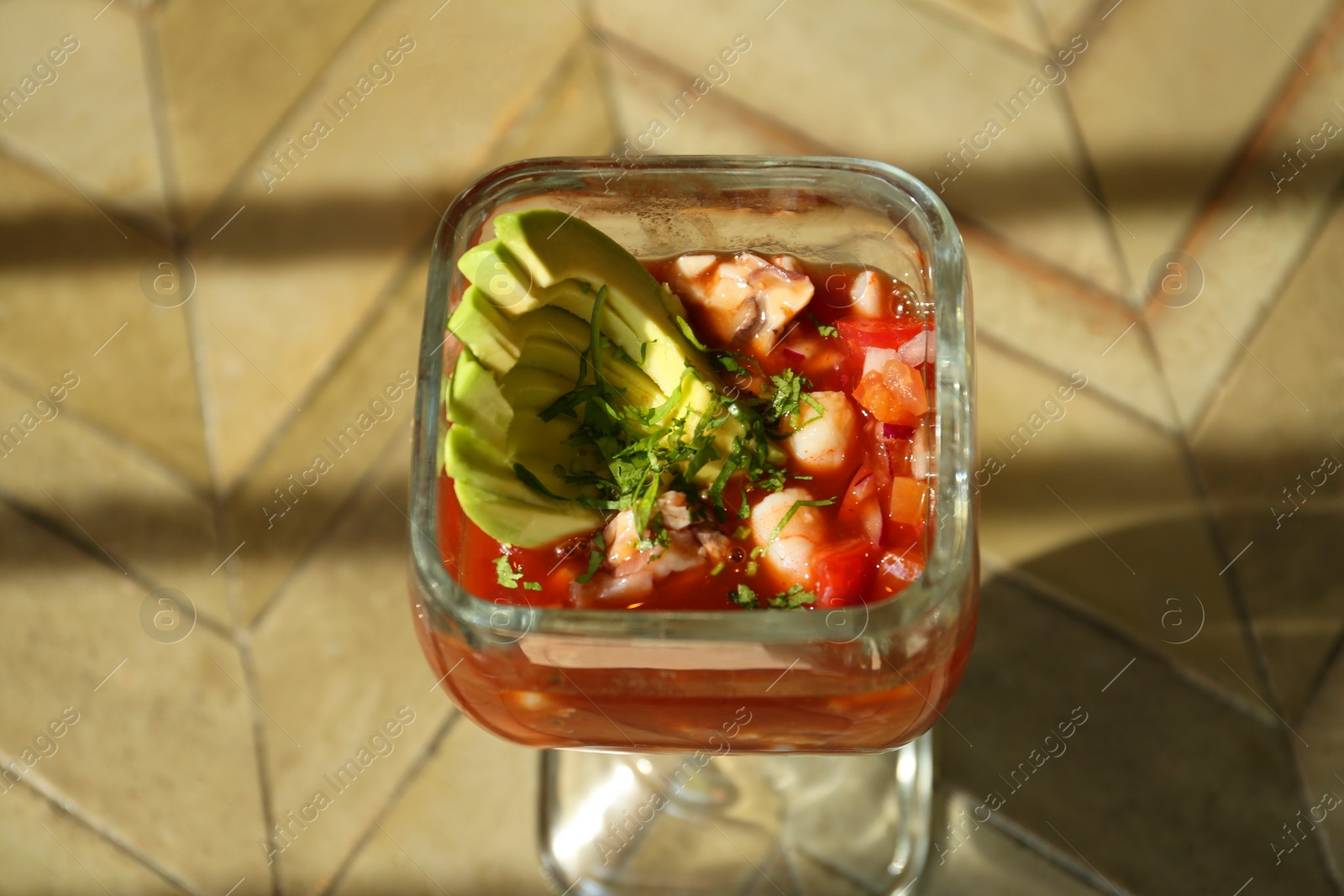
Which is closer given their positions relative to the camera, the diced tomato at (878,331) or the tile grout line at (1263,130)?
the diced tomato at (878,331)

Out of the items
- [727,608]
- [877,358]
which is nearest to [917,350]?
[877,358]

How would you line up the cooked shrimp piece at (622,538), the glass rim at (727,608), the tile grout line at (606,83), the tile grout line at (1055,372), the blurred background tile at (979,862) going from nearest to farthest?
the glass rim at (727,608), the cooked shrimp piece at (622,538), the blurred background tile at (979,862), the tile grout line at (1055,372), the tile grout line at (606,83)

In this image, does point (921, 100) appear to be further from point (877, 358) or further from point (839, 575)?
point (839, 575)

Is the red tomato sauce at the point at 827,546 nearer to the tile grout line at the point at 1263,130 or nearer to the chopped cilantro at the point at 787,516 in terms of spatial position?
the chopped cilantro at the point at 787,516

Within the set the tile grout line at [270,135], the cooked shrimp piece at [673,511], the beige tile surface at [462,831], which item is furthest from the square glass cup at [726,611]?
the tile grout line at [270,135]

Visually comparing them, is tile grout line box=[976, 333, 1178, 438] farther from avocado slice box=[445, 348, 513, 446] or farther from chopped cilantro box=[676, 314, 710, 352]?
avocado slice box=[445, 348, 513, 446]

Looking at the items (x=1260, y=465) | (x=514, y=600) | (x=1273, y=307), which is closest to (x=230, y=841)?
(x=514, y=600)
